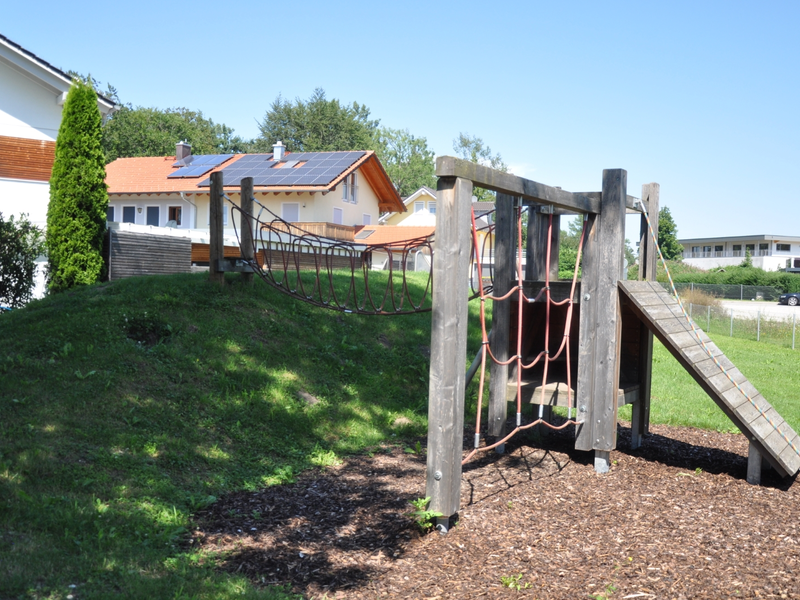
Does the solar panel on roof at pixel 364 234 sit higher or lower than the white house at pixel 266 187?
lower

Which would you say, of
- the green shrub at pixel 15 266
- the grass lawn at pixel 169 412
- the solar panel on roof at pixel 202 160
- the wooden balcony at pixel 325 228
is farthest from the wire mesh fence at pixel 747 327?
the solar panel on roof at pixel 202 160

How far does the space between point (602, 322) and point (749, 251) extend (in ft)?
215

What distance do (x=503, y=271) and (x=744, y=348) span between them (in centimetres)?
1276

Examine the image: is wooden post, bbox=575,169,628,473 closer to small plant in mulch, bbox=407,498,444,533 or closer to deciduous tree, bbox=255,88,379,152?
small plant in mulch, bbox=407,498,444,533

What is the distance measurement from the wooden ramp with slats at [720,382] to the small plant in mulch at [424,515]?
98.1 inches

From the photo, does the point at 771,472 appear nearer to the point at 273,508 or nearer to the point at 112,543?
the point at 273,508

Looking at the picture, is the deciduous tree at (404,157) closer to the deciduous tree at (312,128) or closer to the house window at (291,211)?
the deciduous tree at (312,128)

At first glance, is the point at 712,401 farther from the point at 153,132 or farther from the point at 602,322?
the point at 153,132

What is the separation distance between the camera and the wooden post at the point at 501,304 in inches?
242

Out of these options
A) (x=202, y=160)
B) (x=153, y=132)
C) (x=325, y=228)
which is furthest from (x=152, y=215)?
(x=153, y=132)

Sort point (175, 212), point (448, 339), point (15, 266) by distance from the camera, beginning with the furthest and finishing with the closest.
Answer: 1. point (175, 212)
2. point (15, 266)
3. point (448, 339)

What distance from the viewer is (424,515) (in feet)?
14.0

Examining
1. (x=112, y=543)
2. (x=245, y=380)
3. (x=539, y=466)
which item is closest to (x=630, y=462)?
(x=539, y=466)

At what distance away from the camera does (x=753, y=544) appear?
4.25 metres
